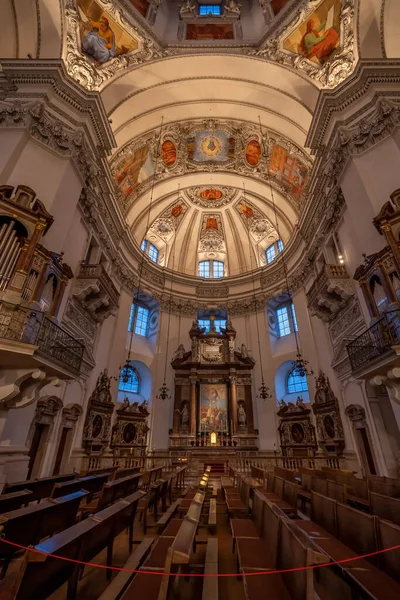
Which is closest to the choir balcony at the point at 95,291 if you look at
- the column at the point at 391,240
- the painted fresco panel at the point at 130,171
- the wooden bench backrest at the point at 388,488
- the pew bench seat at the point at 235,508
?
the painted fresco panel at the point at 130,171

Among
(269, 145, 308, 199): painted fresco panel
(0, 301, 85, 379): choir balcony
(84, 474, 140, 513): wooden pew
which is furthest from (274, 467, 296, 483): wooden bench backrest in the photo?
(269, 145, 308, 199): painted fresco panel

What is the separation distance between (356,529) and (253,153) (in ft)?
54.8

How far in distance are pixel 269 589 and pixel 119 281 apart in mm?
13679

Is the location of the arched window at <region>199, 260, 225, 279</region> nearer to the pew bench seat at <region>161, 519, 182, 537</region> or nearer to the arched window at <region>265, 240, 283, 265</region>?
the arched window at <region>265, 240, 283, 265</region>

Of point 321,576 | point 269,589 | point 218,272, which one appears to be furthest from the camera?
point 218,272

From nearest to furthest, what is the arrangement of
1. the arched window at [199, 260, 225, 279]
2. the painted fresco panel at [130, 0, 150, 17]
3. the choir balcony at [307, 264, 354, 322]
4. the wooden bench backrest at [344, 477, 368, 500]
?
the wooden bench backrest at [344, 477, 368, 500]
the choir balcony at [307, 264, 354, 322]
the painted fresco panel at [130, 0, 150, 17]
the arched window at [199, 260, 225, 279]

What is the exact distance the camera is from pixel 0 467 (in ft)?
18.9

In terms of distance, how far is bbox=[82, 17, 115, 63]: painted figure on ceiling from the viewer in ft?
35.3

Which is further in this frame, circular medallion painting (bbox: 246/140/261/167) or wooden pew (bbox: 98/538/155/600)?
circular medallion painting (bbox: 246/140/261/167)

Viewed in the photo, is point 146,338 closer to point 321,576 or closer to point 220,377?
point 220,377

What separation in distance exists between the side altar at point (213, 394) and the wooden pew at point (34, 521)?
1164 cm

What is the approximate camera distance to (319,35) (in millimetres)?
11031

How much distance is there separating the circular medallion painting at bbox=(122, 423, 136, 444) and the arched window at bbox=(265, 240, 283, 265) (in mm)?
12201

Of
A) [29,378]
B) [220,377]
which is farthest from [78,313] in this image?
[220,377]
